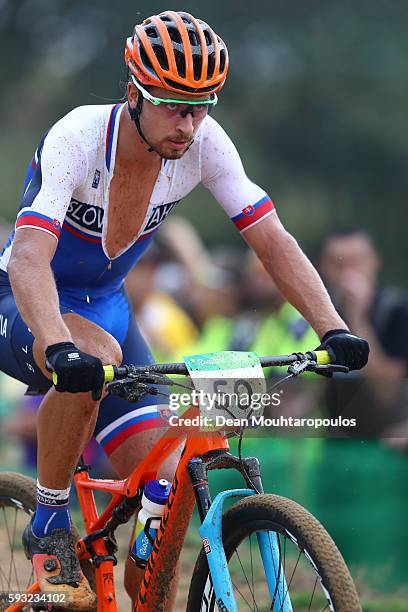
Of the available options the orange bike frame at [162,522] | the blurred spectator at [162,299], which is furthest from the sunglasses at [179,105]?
the blurred spectator at [162,299]

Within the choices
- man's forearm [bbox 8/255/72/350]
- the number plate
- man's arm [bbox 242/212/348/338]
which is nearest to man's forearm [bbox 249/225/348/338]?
man's arm [bbox 242/212/348/338]

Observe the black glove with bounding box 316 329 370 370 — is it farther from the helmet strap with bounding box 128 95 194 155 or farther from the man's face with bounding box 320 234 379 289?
the man's face with bounding box 320 234 379 289

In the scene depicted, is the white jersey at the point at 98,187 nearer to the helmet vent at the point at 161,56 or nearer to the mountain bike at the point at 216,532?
the helmet vent at the point at 161,56

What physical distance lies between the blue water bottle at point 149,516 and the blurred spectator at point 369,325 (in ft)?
8.96

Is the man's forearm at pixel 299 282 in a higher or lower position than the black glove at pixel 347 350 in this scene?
higher

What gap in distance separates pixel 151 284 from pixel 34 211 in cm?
497

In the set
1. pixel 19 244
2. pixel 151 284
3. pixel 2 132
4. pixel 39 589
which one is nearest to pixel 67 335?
pixel 19 244

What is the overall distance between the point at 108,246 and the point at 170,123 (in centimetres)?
62

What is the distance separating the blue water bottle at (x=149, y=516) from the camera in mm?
3543

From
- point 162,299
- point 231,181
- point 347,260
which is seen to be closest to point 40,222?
point 231,181

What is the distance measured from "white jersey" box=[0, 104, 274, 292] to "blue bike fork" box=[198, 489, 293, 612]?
1043 mm

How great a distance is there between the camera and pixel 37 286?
133 inches

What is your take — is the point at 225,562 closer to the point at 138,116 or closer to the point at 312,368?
the point at 312,368

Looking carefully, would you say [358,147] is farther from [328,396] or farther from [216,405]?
[216,405]
